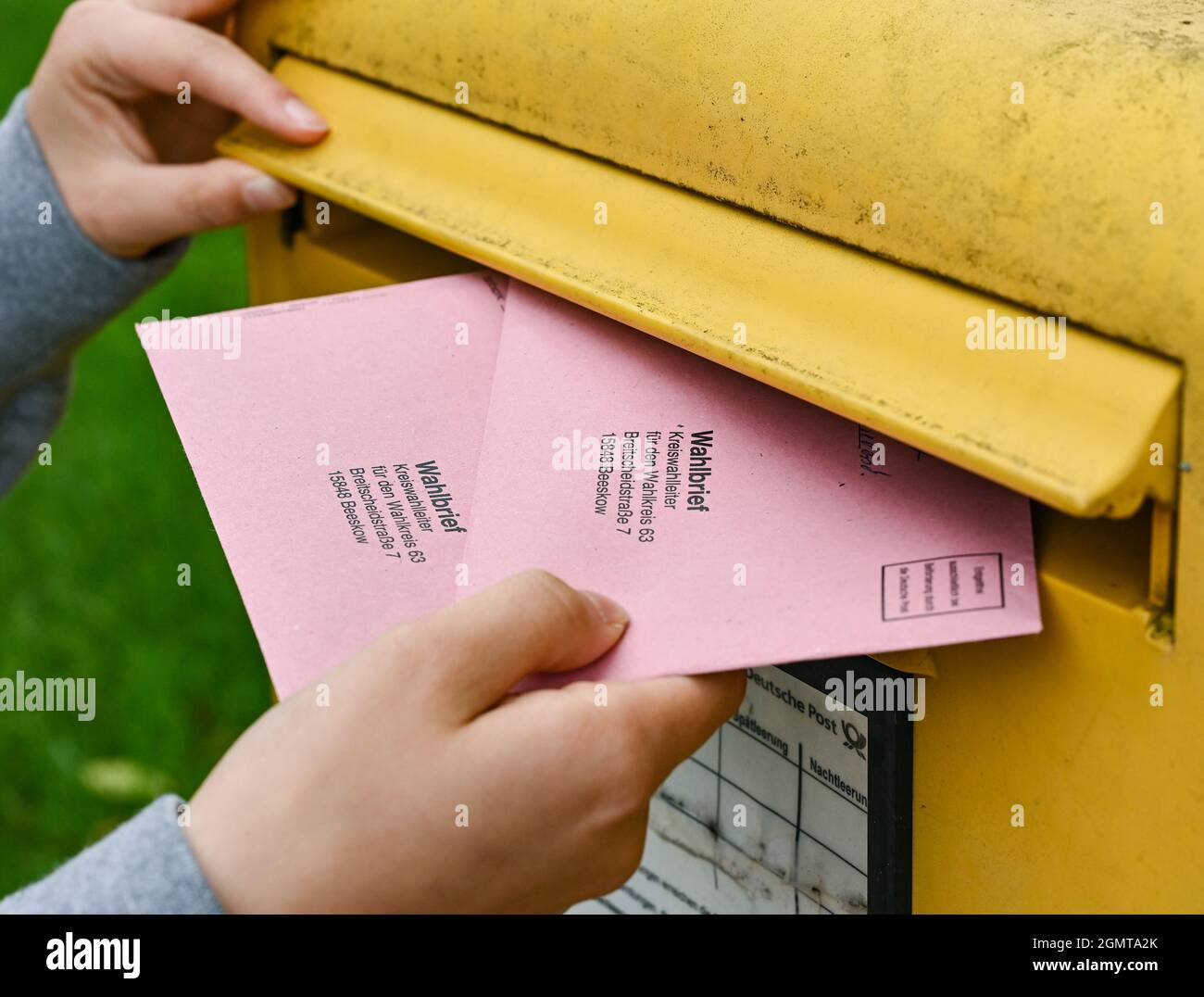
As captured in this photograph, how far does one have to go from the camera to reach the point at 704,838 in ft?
4.05

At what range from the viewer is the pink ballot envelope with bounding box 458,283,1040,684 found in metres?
0.84

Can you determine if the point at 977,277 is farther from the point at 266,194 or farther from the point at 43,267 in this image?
the point at 43,267

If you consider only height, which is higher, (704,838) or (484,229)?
(484,229)

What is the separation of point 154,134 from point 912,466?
116 cm

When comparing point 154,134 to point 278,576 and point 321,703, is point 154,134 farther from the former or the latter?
point 321,703

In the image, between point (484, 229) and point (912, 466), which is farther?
point (484, 229)

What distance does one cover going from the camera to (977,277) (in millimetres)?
841

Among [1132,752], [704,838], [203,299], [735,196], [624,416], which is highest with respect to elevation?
[203,299]

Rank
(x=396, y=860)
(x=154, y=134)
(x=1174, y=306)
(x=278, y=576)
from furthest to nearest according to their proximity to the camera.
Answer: (x=154, y=134)
(x=278, y=576)
(x=396, y=860)
(x=1174, y=306)

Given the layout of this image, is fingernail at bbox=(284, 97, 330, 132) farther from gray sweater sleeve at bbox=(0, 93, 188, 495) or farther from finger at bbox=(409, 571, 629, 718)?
finger at bbox=(409, 571, 629, 718)

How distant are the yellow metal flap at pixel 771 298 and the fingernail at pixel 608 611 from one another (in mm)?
189

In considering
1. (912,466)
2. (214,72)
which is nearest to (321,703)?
(912,466)

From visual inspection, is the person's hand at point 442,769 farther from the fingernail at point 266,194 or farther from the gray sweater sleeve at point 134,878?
the fingernail at point 266,194

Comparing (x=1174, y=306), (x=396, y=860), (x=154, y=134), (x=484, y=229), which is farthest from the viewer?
(x=154, y=134)
